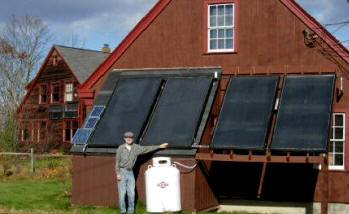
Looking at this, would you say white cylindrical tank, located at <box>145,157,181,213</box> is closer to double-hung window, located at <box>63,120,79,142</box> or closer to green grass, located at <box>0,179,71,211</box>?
green grass, located at <box>0,179,71,211</box>

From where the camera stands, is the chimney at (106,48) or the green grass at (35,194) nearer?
the green grass at (35,194)

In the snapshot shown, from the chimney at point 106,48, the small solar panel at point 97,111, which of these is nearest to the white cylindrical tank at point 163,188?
the small solar panel at point 97,111

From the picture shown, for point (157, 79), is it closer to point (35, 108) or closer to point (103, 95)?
point (103, 95)

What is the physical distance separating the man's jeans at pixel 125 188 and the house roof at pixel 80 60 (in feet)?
86.0

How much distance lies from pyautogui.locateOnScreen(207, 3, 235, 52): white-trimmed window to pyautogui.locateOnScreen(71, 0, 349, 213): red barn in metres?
0.03

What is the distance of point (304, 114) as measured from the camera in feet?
46.6

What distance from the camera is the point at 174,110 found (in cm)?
1552

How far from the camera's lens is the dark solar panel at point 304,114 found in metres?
13.5

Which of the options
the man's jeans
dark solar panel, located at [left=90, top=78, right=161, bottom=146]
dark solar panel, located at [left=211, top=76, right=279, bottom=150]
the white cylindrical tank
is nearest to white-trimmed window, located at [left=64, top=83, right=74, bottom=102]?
dark solar panel, located at [left=90, top=78, right=161, bottom=146]

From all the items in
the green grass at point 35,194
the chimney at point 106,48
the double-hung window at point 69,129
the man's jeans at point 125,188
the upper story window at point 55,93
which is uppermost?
the chimney at point 106,48

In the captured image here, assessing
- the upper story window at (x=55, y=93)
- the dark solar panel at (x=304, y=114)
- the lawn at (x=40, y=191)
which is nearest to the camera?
the dark solar panel at (x=304, y=114)

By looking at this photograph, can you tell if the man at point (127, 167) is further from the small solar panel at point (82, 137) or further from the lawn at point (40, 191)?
the small solar panel at point (82, 137)

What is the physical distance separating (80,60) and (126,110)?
88.7ft

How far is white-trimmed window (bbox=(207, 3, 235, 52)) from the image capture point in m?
17.4
